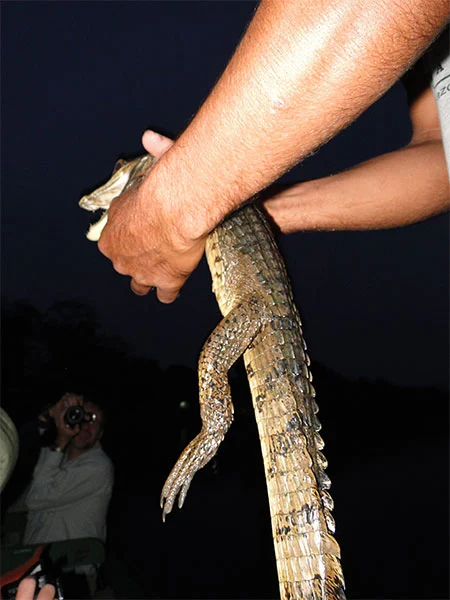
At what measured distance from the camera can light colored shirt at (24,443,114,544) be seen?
4844mm

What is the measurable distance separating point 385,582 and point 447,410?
95.5 feet

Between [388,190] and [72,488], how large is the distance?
4.00 meters

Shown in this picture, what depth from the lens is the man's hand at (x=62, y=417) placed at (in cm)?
528

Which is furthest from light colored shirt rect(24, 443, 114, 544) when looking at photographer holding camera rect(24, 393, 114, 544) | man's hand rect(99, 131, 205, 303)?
man's hand rect(99, 131, 205, 303)

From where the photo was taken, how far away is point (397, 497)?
44.2ft

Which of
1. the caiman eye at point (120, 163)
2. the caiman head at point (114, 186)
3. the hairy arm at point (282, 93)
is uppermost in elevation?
the caiman eye at point (120, 163)

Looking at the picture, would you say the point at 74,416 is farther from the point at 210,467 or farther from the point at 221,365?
the point at 210,467

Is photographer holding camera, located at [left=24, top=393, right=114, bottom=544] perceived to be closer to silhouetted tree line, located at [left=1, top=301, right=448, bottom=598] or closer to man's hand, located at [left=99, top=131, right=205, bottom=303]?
silhouetted tree line, located at [left=1, top=301, right=448, bottom=598]

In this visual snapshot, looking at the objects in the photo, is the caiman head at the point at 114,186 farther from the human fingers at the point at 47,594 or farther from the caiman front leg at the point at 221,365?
the human fingers at the point at 47,594

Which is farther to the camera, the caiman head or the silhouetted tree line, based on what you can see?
the silhouetted tree line

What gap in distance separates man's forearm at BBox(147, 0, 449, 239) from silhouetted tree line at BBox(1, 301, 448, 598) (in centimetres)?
284

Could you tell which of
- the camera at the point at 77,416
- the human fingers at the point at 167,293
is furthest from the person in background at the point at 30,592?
the camera at the point at 77,416

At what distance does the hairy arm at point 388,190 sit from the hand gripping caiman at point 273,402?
0.76 ft

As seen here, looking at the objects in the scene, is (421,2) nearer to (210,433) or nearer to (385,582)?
(210,433)
